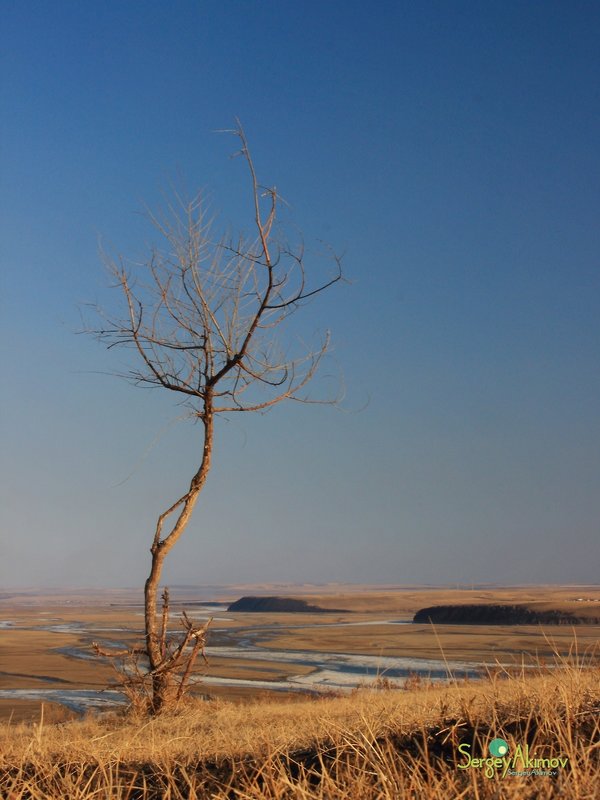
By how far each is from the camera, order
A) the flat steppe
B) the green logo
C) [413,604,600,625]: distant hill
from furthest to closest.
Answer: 1. [413,604,600,625]: distant hill
2. the flat steppe
3. the green logo

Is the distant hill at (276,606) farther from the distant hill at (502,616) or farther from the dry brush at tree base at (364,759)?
the dry brush at tree base at (364,759)

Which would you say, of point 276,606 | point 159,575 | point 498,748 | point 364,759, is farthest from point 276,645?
point 276,606

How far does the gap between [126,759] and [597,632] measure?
100 feet

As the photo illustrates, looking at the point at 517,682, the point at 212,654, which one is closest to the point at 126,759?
the point at 517,682

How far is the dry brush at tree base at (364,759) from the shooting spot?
9.82 feet

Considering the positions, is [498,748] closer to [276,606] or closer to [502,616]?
[502,616]

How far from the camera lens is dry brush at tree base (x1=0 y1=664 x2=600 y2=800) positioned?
2.99 m

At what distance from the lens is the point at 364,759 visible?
Answer: 3463mm

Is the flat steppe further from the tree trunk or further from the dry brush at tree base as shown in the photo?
the dry brush at tree base

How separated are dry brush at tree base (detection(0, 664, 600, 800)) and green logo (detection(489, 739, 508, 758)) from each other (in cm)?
4

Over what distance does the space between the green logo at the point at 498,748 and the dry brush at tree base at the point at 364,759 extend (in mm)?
45

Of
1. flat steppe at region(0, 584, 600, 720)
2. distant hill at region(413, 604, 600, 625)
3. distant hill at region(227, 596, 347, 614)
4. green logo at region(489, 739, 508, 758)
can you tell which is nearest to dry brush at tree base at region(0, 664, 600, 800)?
green logo at region(489, 739, 508, 758)

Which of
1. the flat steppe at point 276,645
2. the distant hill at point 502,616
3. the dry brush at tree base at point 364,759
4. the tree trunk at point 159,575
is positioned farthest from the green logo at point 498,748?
the distant hill at point 502,616

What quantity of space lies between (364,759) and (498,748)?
1.89 ft
